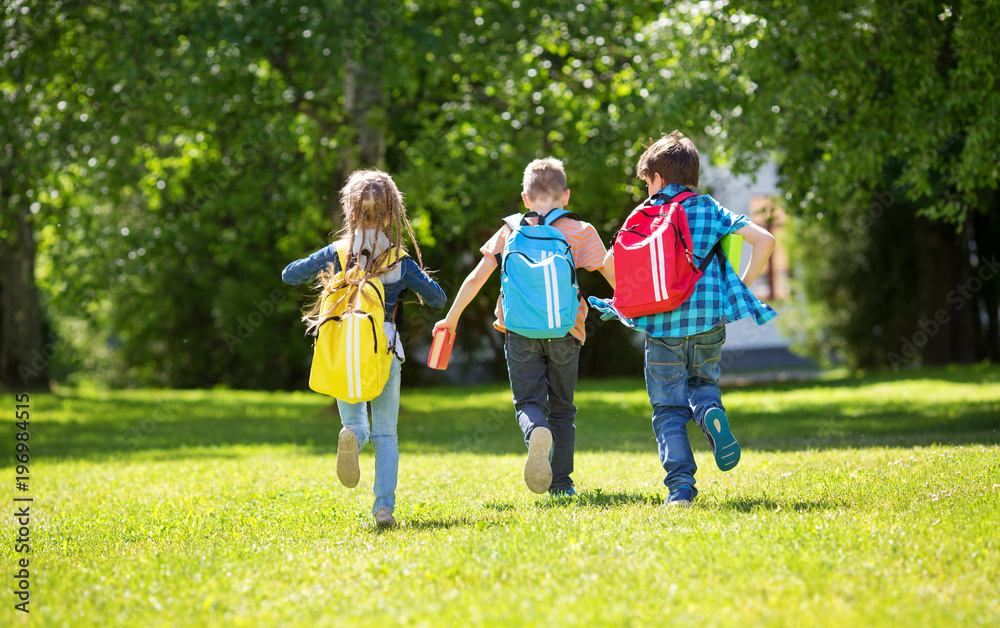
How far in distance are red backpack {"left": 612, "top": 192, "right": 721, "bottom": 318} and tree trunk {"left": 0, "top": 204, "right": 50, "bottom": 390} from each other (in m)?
16.6

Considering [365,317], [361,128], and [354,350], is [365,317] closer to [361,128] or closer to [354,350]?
[354,350]

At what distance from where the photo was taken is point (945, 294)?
1969 centimetres

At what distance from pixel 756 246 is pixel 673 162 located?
650 millimetres

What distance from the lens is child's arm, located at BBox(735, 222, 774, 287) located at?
483 cm

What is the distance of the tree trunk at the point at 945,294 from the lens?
19.6m

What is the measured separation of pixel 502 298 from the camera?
17.0ft

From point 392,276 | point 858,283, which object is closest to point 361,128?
point 392,276

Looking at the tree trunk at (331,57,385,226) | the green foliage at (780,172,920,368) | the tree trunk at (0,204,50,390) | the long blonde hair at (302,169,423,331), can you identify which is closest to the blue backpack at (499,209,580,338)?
the long blonde hair at (302,169,423,331)

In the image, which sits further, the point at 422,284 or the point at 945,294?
the point at 945,294

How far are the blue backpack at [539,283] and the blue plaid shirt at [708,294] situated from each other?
0.24 metres

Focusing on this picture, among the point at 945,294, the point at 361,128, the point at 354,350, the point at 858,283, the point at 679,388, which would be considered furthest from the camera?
the point at 858,283

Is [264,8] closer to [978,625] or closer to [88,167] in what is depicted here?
[88,167]

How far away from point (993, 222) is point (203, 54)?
16114 mm

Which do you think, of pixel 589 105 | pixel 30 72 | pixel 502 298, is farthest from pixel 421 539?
pixel 30 72
